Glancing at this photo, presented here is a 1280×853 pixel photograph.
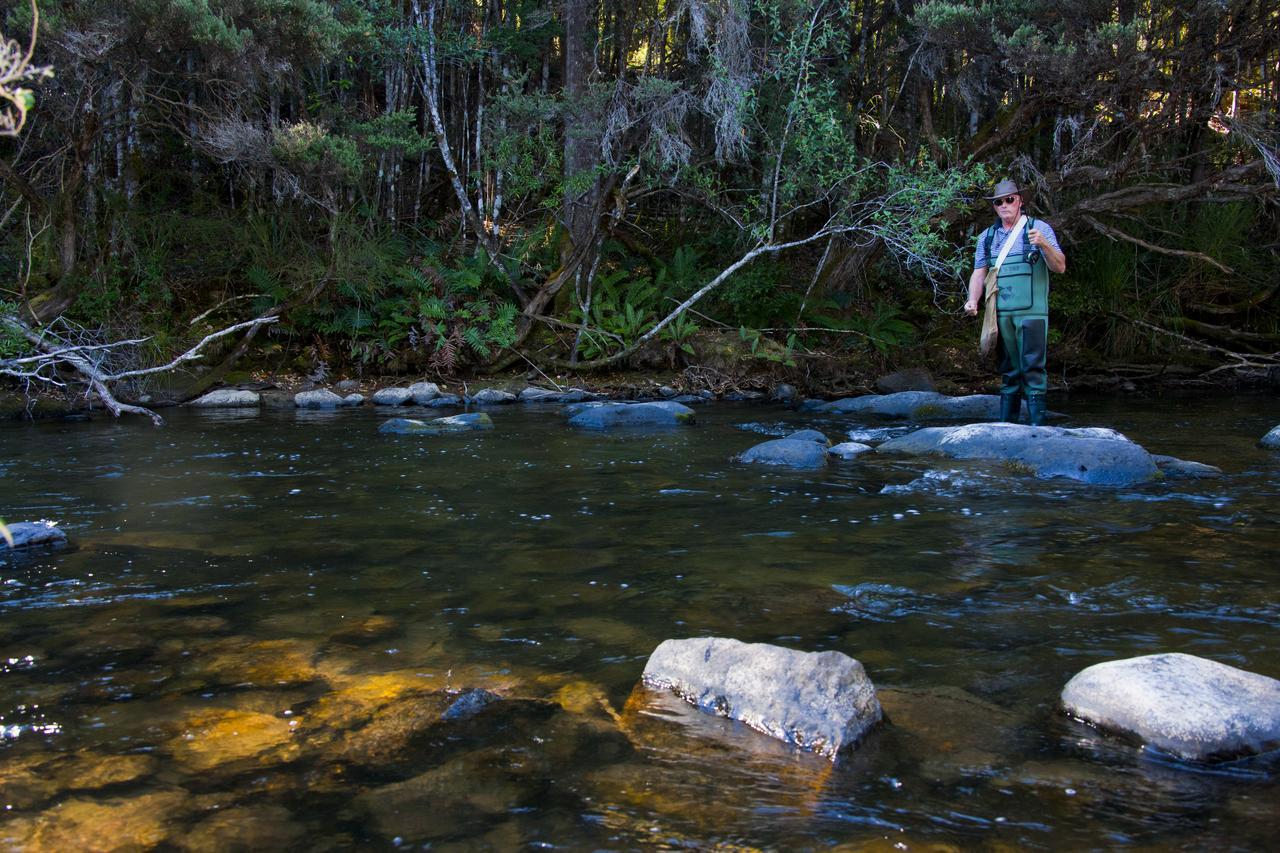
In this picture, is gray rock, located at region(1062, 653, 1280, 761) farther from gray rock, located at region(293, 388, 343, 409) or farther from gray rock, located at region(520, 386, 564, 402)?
gray rock, located at region(293, 388, 343, 409)

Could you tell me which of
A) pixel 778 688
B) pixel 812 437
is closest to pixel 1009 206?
pixel 812 437

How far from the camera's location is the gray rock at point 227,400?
1297 centimetres

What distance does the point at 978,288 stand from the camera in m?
8.62

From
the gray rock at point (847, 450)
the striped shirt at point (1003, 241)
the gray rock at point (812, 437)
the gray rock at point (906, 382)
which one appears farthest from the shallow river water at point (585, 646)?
the gray rock at point (906, 382)

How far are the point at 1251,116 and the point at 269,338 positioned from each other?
1394 centimetres

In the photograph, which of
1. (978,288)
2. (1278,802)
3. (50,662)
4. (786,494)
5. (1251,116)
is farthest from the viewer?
(1251,116)

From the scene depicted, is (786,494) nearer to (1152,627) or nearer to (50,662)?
(1152,627)

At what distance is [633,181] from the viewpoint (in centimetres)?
1608

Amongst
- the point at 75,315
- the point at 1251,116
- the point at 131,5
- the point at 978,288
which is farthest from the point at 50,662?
the point at 1251,116

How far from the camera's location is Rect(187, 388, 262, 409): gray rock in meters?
13.0

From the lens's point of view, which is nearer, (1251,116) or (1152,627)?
(1152,627)

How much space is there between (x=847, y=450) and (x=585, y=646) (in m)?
5.36

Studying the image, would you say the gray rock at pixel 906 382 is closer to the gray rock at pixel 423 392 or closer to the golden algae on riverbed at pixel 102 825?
the gray rock at pixel 423 392

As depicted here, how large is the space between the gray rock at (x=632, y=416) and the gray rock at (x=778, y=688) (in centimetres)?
754
